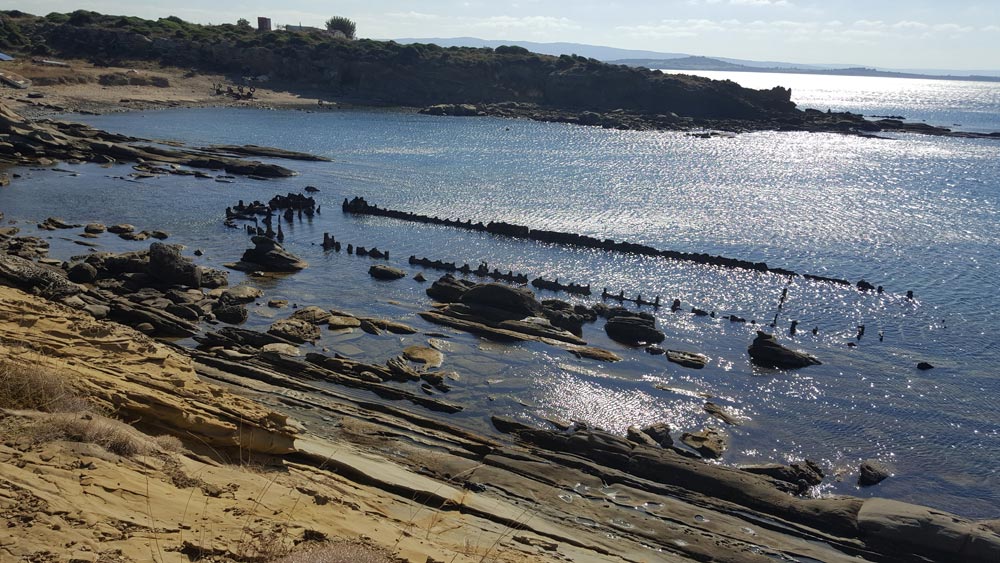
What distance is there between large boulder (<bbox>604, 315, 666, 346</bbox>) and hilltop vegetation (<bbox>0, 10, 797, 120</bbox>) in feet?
395

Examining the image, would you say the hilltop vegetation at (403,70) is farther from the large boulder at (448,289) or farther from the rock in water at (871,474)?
the rock in water at (871,474)

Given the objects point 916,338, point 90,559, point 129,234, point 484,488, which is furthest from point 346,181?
point 90,559

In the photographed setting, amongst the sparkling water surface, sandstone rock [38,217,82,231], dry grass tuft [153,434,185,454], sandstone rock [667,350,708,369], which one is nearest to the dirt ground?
the sparkling water surface

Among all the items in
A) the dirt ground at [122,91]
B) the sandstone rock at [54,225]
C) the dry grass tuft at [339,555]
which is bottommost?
the sandstone rock at [54,225]

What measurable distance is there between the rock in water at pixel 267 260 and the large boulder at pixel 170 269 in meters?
5.34

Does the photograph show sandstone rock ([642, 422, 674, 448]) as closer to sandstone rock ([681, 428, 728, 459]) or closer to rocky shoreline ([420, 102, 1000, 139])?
sandstone rock ([681, 428, 728, 459])

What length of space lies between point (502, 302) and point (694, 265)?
17020 millimetres

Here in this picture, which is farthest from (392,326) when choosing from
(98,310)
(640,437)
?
(640,437)

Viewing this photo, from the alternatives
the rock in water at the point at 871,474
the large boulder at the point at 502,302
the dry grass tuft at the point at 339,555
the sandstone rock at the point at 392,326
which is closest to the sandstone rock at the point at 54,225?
the sandstone rock at the point at 392,326

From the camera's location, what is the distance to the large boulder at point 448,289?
1547 inches

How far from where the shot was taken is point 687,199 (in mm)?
73625

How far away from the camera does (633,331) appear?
3547cm

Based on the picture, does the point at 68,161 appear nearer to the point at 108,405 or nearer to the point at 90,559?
the point at 108,405

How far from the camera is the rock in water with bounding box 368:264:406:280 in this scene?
43.2 meters
